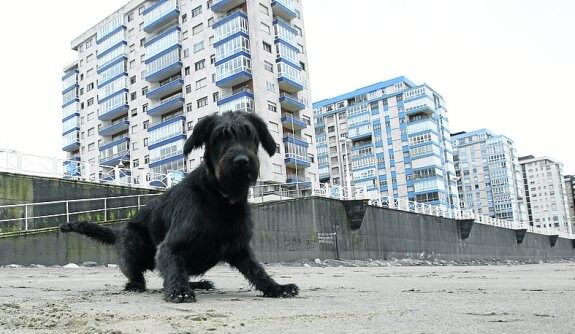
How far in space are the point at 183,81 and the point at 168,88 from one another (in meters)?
2.28

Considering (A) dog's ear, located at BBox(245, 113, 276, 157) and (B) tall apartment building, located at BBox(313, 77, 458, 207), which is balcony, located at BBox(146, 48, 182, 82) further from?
(A) dog's ear, located at BBox(245, 113, 276, 157)

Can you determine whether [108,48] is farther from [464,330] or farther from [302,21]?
[464,330]

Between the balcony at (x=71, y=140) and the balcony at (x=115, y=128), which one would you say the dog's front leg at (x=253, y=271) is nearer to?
the balcony at (x=115, y=128)

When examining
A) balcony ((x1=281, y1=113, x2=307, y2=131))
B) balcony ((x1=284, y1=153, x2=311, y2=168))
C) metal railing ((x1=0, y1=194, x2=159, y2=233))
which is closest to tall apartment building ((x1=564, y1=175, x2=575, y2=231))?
balcony ((x1=284, y1=153, x2=311, y2=168))

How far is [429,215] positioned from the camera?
1614 inches

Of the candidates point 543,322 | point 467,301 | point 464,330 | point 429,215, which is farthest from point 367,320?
point 429,215

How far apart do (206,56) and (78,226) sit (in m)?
54.1

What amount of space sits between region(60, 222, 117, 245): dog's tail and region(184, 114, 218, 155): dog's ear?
1.85 meters

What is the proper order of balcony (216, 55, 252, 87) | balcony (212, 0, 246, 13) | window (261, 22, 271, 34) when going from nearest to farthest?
1. balcony (216, 55, 252, 87)
2. window (261, 22, 271, 34)
3. balcony (212, 0, 246, 13)

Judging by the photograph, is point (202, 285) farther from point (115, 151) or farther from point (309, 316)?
point (115, 151)

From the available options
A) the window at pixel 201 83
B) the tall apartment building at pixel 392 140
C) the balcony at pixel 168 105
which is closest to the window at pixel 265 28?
the window at pixel 201 83

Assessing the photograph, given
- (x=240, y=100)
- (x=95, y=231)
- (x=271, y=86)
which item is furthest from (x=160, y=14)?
(x=95, y=231)

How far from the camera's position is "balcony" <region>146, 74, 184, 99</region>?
5931 cm

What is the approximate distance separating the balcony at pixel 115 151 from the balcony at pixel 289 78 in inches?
923
